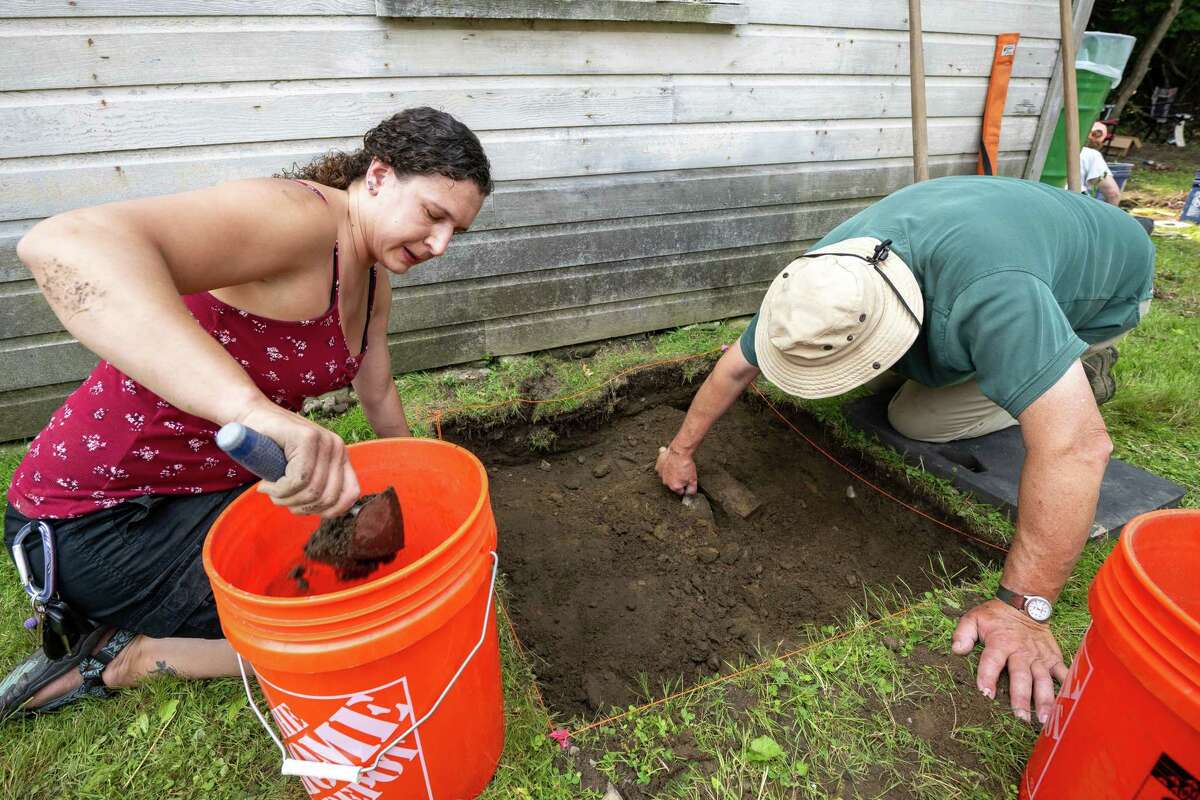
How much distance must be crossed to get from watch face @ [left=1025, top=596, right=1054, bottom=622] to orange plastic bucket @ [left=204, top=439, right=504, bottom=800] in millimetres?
1521

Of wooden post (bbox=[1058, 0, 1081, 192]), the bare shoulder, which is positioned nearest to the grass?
the bare shoulder

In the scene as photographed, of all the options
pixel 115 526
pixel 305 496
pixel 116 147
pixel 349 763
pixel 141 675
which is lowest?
pixel 141 675

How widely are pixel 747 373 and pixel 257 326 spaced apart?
5.47ft

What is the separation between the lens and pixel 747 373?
2438 millimetres

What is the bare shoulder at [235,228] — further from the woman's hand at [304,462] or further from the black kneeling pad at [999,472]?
the black kneeling pad at [999,472]

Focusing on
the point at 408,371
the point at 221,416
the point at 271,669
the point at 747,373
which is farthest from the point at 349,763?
the point at 408,371

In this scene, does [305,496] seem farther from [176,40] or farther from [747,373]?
[176,40]

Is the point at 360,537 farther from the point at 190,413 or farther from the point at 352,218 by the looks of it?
the point at 352,218

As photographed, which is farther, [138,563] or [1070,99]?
[1070,99]

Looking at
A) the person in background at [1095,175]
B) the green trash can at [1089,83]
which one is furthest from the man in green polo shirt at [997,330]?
the person in background at [1095,175]

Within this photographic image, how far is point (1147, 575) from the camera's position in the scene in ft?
3.91

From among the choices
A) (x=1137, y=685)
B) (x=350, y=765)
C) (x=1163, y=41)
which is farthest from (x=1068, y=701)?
(x=1163, y=41)

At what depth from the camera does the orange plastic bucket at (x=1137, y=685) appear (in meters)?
1.03

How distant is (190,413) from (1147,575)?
74.7 inches
